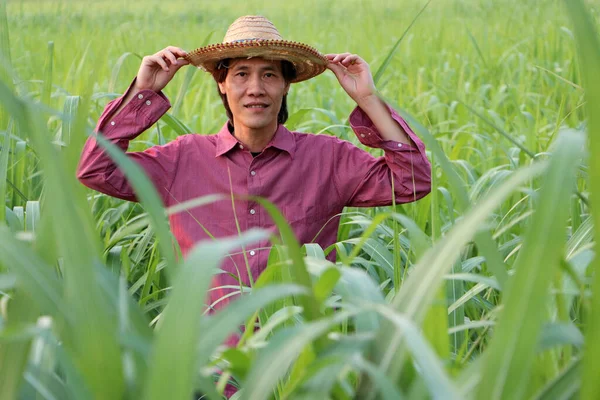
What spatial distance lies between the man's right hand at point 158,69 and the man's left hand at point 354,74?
322mm

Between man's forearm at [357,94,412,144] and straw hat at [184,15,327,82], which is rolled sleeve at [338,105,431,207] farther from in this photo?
straw hat at [184,15,327,82]

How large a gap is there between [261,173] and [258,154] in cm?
4

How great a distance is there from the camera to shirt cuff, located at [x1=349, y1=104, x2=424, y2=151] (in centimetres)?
169

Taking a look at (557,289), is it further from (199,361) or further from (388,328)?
(199,361)

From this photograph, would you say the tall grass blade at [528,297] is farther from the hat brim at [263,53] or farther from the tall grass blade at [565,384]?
the hat brim at [263,53]

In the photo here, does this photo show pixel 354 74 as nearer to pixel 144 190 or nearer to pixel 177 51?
pixel 177 51

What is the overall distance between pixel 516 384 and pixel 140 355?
284mm

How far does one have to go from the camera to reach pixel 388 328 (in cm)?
69

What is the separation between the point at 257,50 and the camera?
1.65 m

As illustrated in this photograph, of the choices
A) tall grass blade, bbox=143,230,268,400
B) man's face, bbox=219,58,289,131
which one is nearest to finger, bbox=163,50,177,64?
man's face, bbox=219,58,289,131

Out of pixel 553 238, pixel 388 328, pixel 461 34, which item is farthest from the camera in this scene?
pixel 461 34

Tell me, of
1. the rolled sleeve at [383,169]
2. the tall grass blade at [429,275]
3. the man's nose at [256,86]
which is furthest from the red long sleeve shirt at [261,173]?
the tall grass blade at [429,275]

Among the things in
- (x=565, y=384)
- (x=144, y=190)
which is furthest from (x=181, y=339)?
(x=565, y=384)

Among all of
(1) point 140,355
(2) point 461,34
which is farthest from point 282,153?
(2) point 461,34
